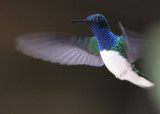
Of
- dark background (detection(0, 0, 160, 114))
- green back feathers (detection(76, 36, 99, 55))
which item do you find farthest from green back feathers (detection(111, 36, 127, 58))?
dark background (detection(0, 0, 160, 114))

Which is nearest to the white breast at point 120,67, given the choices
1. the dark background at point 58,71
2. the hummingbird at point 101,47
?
the hummingbird at point 101,47

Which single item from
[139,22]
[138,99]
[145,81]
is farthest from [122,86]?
[145,81]

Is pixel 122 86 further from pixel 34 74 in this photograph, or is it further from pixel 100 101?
pixel 34 74

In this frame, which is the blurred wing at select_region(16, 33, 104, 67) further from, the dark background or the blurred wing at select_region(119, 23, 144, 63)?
the dark background

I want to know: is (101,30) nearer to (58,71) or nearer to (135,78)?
(135,78)

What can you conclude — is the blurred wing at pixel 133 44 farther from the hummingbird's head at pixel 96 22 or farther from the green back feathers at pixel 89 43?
the green back feathers at pixel 89 43

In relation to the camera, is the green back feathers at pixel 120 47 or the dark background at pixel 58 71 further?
the dark background at pixel 58 71

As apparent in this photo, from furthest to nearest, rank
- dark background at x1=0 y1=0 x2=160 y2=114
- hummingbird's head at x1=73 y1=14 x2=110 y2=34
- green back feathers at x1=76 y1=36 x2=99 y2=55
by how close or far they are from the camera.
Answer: dark background at x1=0 y1=0 x2=160 y2=114
green back feathers at x1=76 y1=36 x2=99 y2=55
hummingbird's head at x1=73 y1=14 x2=110 y2=34
